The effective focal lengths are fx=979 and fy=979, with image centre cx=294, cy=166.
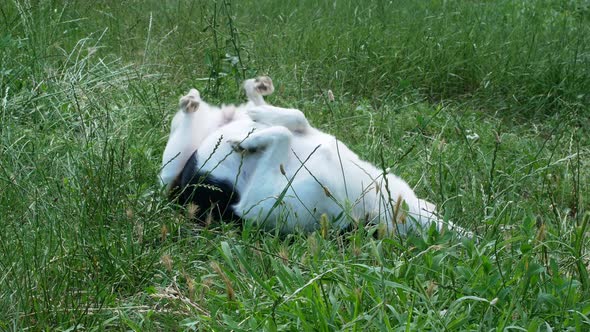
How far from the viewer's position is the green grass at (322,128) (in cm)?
290

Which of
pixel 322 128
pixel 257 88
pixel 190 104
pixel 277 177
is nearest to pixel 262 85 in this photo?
pixel 257 88

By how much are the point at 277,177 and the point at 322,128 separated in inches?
62.2

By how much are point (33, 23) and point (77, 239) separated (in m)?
2.82

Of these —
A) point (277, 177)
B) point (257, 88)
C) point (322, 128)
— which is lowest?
point (322, 128)

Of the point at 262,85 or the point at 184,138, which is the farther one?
the point at 262,85

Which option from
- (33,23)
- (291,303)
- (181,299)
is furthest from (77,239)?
(33,23)

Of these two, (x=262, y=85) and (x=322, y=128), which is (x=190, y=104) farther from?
(x=322, y=128)

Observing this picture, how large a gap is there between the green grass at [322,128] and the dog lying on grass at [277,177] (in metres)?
0.10

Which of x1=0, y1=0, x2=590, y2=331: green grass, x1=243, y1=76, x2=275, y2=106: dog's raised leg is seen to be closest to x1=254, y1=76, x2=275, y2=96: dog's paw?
x1=243, y1=76, x2=275, y2=106: dog's raised leg

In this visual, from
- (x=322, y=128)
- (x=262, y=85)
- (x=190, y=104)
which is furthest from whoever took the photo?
(x=322, y=128)

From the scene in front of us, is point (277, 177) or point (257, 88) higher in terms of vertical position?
point (257, 88)

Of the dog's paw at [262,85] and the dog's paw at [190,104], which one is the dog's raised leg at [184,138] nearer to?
the dog's paw at [190,104]

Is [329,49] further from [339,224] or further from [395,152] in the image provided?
[339,224]

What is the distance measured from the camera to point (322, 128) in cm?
532
